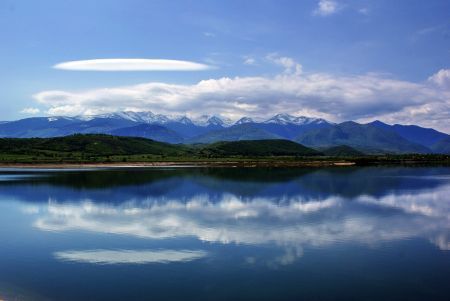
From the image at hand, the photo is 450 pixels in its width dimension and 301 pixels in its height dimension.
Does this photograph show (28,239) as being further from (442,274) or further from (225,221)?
(442,274)

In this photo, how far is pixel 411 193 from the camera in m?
88.4

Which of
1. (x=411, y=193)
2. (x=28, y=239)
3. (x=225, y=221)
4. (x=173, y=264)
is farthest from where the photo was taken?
(x=411, y=193)

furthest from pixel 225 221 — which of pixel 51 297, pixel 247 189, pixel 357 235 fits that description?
pixel 247 189

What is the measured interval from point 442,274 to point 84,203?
5639cm

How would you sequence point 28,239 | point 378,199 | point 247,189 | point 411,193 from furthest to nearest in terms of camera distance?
point 247,189, point 411,193, point 378,199, point 28,239

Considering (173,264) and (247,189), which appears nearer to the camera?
(173,264)

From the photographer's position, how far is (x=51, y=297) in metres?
27.0

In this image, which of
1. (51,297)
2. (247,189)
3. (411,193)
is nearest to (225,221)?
(51,297)

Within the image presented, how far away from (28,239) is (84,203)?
90.8ft

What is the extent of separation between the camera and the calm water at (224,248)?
94.2ft

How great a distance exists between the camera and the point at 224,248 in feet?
133

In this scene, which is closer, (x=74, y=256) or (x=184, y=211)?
(x=74, y=256)

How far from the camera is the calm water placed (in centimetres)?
2870

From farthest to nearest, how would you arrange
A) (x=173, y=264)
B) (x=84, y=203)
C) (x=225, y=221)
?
(x=84, y=203) < (x=225, y=221) < (x=173, y=264)
